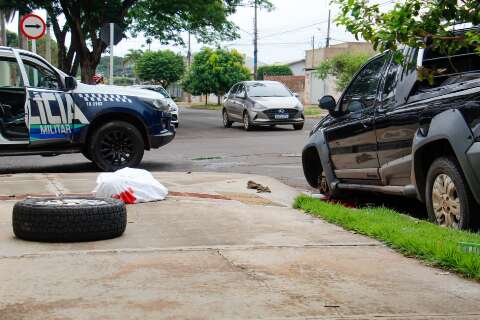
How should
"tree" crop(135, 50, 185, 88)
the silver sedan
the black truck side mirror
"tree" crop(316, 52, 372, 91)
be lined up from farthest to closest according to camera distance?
"tree" crop(135, 50, 185, 88), "tree" crop(316, 52, 372, 91), the silver sedan, the black truck side mirror

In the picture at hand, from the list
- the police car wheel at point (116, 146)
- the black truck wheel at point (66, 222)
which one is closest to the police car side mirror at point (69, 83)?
the police car wheel at point (116, 146)

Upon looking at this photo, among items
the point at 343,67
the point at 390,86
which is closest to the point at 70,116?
the point at 390,86

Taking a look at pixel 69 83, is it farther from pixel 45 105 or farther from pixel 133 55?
pixel 133 55

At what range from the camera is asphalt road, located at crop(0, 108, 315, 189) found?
1206 cm

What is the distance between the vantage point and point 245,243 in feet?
19.0

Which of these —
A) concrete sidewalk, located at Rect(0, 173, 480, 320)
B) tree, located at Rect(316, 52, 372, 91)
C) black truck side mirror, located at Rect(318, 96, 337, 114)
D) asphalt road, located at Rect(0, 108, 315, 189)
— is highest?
tree, located at Rect(316, 52, 372, 91)

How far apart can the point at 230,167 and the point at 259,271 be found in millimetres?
7814

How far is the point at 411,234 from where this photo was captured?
5867 mm

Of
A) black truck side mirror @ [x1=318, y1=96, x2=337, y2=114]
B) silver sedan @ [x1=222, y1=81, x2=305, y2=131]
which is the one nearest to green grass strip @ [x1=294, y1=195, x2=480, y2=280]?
black truck side mirror @ [x1=318, y1=96, x2=337, y2=114]

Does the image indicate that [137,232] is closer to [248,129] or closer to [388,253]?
[388,253]

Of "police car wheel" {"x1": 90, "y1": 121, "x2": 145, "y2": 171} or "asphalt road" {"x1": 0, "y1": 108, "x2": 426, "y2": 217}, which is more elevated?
"police car wheel" {"x1": 90, "y1": 121, "x2": 145, "y2": 171}

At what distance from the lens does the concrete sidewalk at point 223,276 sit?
401 centimetres

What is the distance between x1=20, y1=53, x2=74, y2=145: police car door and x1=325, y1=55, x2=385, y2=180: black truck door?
13.9 ft

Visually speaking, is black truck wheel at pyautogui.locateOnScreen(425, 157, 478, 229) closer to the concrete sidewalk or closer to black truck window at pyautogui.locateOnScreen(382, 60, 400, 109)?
the concrete sidewalk
